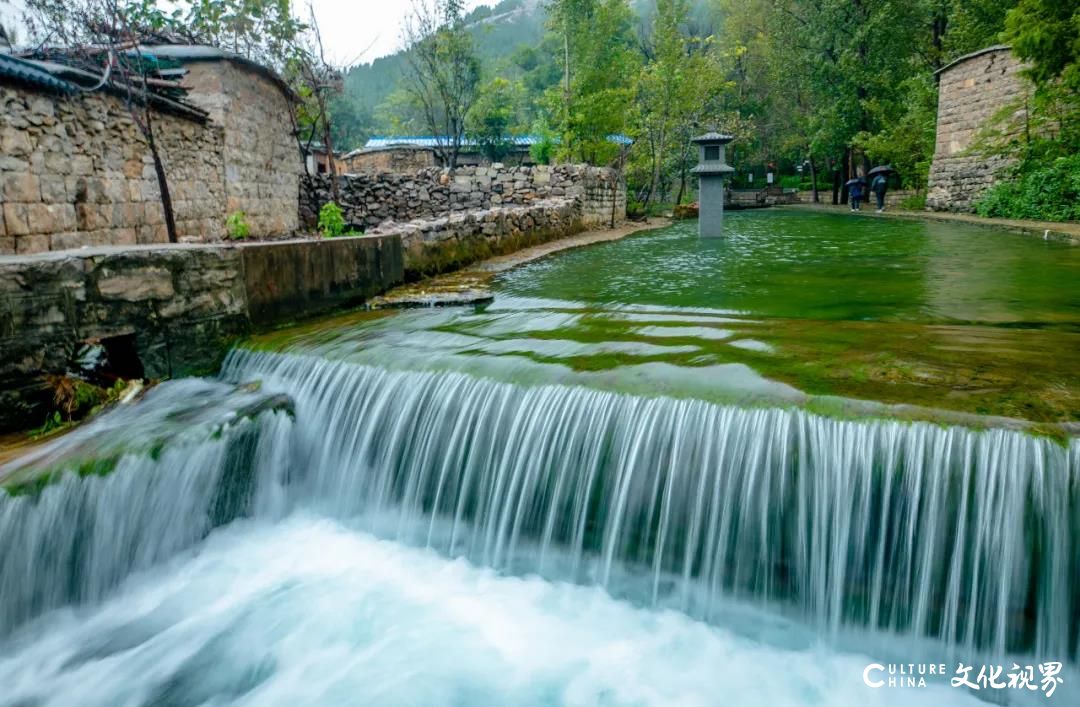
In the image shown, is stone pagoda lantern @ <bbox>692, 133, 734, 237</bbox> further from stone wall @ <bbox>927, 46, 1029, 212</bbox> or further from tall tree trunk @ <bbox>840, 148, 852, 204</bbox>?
tall tree trunk @ <bbox>840, 148, 852, 204</bbox>

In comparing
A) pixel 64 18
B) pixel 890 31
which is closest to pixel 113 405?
pixel 64 18

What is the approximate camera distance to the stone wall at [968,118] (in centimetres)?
1908

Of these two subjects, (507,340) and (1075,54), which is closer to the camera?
(507,340)

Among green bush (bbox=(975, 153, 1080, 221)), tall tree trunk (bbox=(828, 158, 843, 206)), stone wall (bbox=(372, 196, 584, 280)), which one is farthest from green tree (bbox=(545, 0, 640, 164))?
tall tree trunk (bbox=(828, 158, 843, 206))

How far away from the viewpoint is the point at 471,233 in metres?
11.3

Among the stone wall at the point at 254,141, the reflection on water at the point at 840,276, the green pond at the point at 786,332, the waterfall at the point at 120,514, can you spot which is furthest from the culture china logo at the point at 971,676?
the stone wall at the point at 254,141

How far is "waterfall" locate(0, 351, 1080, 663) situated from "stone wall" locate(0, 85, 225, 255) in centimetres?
596

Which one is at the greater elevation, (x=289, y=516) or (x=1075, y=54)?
(x=1075, y=54)

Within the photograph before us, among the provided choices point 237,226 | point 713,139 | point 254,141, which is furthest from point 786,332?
point 254,141

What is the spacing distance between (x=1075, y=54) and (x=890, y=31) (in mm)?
15335

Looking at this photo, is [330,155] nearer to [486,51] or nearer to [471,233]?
[471,233]

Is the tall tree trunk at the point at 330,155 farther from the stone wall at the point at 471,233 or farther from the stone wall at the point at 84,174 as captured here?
the stone wall at the point at 471,233

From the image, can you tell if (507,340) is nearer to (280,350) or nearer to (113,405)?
(280,350)

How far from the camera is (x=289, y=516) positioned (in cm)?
468
